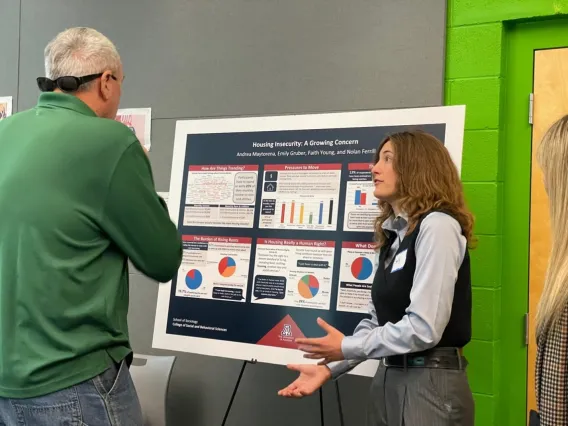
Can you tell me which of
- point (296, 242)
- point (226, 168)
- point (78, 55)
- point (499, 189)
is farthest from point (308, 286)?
point (78, 55)

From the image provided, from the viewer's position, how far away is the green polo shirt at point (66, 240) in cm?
139

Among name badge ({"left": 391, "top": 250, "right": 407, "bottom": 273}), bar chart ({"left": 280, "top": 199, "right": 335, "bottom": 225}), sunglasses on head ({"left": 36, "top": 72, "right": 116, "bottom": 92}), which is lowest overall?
name badge ({"left": 391, "top": 250, "right": 407, "bottom": 273})

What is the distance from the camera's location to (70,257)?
1418 millimetres

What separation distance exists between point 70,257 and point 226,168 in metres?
1.09

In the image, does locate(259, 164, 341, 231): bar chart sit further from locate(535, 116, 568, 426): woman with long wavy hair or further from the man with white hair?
locate(535, 116, 568, 426): woman with long wavy hair

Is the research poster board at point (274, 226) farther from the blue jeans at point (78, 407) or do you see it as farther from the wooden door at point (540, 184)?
the blue jeans at point (78, 407)

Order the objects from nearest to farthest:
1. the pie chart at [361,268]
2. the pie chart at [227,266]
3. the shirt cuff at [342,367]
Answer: the shirt cuff at [342,367]
the pie chart at [361,268]
the pie chart at [227,266]

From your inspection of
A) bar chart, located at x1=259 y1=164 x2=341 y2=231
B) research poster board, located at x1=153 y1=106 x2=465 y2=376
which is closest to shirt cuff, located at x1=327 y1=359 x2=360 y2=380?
research poster board, located at x1=153 y1=106 x2=465 y2=376

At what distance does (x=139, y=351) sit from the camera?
3205 millimetres

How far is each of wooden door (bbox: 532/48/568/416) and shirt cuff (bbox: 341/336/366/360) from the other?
987mm

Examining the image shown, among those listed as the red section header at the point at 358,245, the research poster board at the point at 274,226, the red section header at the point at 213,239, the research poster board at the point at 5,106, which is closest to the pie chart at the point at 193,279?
the research poster board at the point at 274,226

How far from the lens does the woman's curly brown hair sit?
5.75ft

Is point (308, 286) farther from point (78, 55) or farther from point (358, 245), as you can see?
point (78, 55)

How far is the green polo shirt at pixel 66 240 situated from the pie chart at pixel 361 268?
0.83 m
